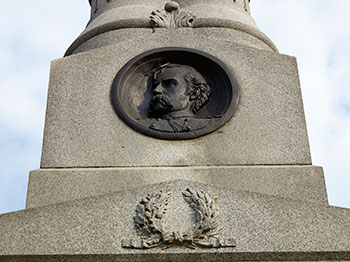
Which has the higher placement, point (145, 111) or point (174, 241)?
point (145, 111)

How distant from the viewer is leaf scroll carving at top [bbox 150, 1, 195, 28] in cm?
688

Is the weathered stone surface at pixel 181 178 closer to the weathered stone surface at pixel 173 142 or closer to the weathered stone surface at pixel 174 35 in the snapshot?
the weathered stone surface at pixel 173 142

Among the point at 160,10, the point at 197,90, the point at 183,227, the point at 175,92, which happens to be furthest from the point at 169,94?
the point at 183,227

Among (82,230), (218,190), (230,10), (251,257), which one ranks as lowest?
(251,257)

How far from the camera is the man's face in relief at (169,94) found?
5949 mm

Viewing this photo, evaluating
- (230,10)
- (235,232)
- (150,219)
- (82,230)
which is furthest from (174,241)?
(230,10)

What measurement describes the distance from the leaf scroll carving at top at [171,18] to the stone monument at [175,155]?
0.06 ft

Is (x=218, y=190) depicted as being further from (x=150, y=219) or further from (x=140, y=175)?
(x=140, y=175)

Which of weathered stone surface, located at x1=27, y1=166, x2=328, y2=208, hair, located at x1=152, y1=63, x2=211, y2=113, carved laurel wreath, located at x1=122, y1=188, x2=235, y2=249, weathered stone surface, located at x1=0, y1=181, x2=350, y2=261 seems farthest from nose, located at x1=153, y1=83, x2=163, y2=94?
carved laurel wreath, located at x1=122, y1=188, x2=235, y2=249

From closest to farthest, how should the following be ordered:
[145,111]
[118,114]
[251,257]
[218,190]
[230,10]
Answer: [251,257]
[218,190]
[118,114]
[145,111]
[230,10]

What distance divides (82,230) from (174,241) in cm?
89

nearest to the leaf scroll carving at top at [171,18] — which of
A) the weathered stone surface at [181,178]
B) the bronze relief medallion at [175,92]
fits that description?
the bronze relief medallion at [175,92]

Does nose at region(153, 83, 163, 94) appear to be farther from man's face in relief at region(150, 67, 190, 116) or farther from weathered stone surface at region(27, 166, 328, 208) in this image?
→ weathered stone surface at region(27, 166, 328, 208)

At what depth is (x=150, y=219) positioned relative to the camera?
421cm
